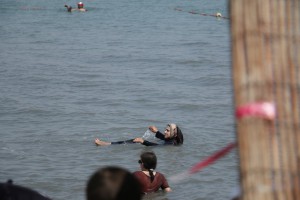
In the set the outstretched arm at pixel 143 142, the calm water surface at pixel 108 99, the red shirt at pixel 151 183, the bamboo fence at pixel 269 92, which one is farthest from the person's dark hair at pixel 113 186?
the outstretched arm at pixel 143 142

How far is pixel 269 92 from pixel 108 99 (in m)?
15.3

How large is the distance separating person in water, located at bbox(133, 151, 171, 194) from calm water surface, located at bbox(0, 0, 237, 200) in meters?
0.33

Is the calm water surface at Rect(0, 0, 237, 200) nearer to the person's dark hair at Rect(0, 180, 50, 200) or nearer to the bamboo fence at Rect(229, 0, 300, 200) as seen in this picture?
the person's dark hair at Rect(0, 180, 50, 200)

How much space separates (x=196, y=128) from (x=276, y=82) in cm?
1176

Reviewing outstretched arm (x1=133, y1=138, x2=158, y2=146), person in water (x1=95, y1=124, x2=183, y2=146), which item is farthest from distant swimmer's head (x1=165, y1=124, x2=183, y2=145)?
outstretched arm (x1=133, y1=138, x2=158, y2=146)

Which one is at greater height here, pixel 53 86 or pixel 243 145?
pixel 243 145

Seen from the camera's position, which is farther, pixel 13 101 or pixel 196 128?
pixel 13 101

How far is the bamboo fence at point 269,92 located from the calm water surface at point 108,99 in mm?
6911

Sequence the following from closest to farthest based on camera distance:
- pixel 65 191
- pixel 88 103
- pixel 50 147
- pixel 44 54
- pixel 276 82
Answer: pixel 276 82 < pixel 65 191 < pixel 50 147 < pixel 88 103 < pixel 44 54

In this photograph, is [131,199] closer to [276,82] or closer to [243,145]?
[243,145]

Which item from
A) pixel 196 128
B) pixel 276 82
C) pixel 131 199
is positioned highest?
pixel 276 82

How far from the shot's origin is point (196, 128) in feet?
46.4

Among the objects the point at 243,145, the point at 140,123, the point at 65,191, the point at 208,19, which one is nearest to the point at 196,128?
the point at 140,123

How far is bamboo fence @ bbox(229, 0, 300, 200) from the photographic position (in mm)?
2391
